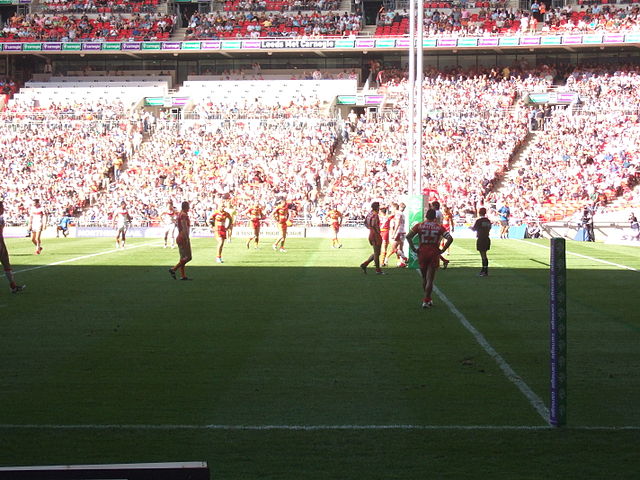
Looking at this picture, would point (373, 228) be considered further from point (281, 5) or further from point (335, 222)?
point (281, 5)

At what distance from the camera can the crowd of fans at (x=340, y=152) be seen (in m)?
54.0

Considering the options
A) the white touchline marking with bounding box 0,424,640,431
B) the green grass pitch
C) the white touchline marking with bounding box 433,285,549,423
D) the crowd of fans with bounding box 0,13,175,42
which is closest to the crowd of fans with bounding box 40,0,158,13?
the crowd of fans with bounding box 0,13,175,42

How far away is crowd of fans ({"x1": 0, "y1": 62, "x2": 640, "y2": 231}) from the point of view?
54.0 metres

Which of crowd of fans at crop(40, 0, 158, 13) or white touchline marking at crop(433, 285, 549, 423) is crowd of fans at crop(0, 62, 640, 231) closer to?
crowd of fans at crop(40, 0, 158, 13)

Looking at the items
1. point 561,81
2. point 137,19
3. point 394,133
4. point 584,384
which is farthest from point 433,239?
point 137,19

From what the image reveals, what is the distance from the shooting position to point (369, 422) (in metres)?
9.06

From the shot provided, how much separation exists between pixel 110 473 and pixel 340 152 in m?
57.4

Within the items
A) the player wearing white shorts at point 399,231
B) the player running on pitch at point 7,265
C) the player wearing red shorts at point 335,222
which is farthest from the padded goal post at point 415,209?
the player running on pitch at point 7,265

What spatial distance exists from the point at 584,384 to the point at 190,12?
7081cm

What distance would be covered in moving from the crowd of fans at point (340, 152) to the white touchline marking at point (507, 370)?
35.5 meters

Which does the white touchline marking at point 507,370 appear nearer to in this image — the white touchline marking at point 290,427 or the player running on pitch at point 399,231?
the white touchline marking at point 290,427

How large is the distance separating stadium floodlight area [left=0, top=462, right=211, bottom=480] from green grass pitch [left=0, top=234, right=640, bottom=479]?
113 inches

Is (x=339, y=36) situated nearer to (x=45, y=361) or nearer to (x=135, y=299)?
(x=135, y=299)

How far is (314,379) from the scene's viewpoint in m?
11.1
